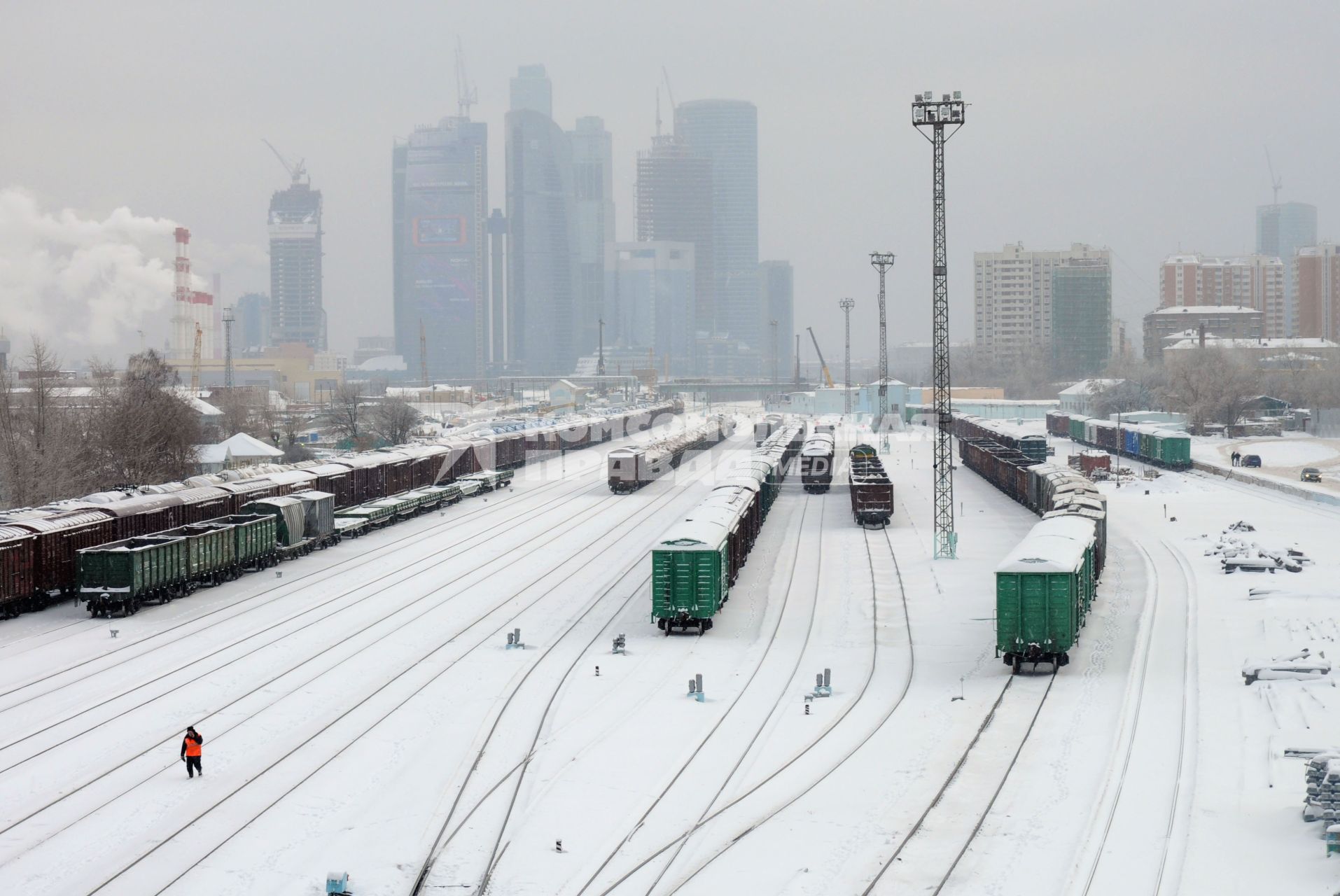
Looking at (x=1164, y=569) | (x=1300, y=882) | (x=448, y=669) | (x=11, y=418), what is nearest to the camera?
(x=1300, y=882)

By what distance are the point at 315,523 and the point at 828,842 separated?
117 ft

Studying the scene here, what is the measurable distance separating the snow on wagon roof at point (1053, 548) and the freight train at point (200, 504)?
25426mm

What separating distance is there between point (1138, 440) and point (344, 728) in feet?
263

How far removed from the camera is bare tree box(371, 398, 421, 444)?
115 metres

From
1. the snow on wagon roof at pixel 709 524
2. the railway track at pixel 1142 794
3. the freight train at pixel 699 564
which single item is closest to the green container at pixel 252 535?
the snow on wagon roof at pixel 709 524

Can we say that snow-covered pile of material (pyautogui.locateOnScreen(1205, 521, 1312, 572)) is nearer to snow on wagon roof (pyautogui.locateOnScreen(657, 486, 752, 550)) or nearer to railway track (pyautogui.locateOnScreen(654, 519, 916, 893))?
railway track (pyautogui.locateOnScreen(654, 519, 916, 893))

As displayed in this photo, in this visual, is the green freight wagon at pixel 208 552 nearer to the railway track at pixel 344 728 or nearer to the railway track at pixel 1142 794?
the railway track at pixel 344 728

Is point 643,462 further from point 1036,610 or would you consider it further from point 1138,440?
point 1036,610

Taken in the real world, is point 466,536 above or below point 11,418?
below

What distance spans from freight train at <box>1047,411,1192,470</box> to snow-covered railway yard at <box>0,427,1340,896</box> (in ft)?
146

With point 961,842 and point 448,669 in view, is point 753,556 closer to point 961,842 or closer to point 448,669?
point 448,669

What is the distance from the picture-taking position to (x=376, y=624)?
116 feet

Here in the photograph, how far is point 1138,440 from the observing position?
93.1 metres

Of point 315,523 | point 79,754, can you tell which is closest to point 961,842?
point 79,754
